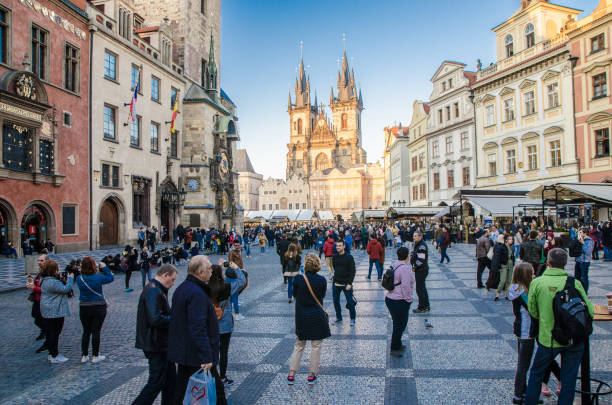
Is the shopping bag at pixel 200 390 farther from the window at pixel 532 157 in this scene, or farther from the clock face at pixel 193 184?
the window at pixel 532 157

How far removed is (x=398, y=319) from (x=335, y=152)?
11580 cm

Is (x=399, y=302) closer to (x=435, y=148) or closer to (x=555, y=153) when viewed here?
(x=555, y=153)

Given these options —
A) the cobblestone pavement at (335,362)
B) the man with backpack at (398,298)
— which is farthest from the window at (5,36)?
the man with backpack at (398,298)

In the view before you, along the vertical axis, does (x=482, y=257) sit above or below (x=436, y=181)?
below

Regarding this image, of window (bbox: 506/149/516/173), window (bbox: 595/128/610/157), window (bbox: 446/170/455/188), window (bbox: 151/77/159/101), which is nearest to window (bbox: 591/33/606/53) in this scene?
window (bbox: 595/128/610/157)

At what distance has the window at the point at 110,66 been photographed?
24275 mm

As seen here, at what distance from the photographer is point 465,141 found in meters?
38.4

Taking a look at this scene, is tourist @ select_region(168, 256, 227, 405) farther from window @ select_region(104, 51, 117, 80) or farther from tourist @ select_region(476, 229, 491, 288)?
window @ select_region(104, 51, 117, 80)

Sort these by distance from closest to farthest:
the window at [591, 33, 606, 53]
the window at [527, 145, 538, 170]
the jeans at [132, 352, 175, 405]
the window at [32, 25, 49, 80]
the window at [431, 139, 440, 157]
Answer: the jeans at [132, 352, 175, 405]
the window at [32, 25, 49, 80]
the window at [591, 33, 606, 53]
the window at [527, 145, 538, 170]
the window at [431, 139, 440, 157]

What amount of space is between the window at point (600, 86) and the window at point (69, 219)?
29.9 metres

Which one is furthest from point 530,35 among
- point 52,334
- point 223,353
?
point 52,334

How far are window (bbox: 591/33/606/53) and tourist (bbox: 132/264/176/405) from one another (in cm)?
2967

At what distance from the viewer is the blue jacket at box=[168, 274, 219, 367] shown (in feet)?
12.7

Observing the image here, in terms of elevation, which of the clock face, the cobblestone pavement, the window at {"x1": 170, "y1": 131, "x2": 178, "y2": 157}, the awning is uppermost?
the window at {"x1": 170, "y1": 131, "x2": 178, "y2": 157}
